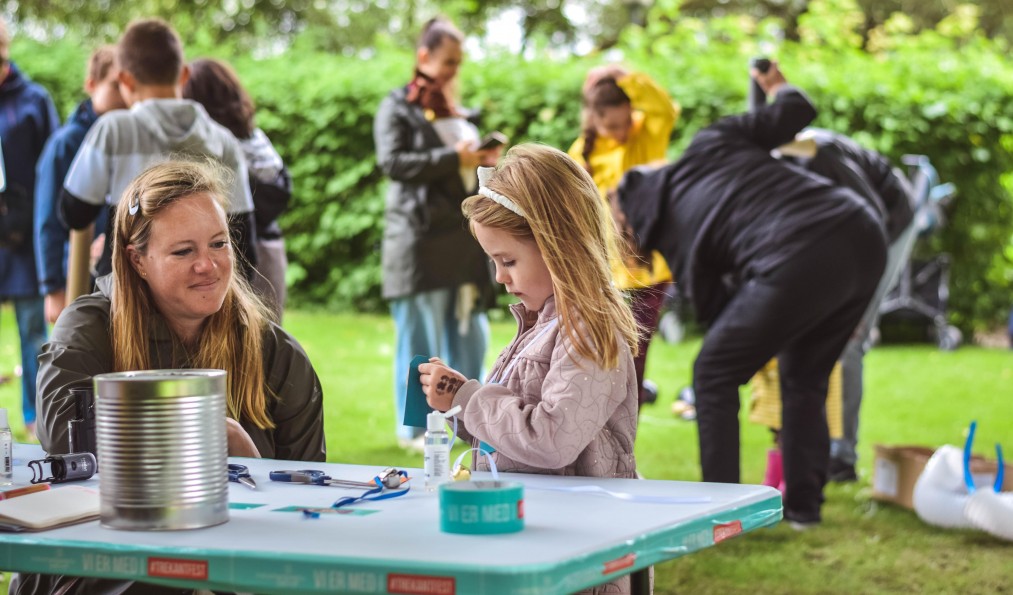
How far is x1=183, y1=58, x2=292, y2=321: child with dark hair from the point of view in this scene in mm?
5059

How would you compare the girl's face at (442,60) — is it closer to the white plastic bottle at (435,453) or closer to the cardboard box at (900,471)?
the cardboard box at (900,471)

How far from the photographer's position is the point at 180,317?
2811 mm

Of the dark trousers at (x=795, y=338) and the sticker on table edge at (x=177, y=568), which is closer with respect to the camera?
the sticker on table edge at (x=177, y=568)

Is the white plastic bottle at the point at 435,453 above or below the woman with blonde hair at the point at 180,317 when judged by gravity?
below

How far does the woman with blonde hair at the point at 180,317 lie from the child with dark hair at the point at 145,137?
1.48 m

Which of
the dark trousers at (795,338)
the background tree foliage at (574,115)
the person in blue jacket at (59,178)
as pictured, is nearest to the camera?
the dark trousers at (795,338)

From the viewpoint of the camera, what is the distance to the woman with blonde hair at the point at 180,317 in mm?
2721

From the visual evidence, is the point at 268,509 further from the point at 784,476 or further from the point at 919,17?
the point at 919,17

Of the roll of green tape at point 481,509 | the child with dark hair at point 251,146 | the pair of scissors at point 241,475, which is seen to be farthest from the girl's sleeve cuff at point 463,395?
the child with dark hair at point 251,146

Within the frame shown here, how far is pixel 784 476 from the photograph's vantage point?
189 inches

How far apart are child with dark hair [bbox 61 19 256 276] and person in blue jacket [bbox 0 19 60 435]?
5.67 ft

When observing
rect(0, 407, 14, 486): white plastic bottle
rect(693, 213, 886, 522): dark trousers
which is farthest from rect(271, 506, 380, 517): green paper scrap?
rect(693, 213, 886, 522): dark trousers

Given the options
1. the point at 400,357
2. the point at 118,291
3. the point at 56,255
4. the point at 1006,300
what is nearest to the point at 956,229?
the point at 1006,300

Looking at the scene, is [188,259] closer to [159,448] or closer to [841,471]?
[159,448]
